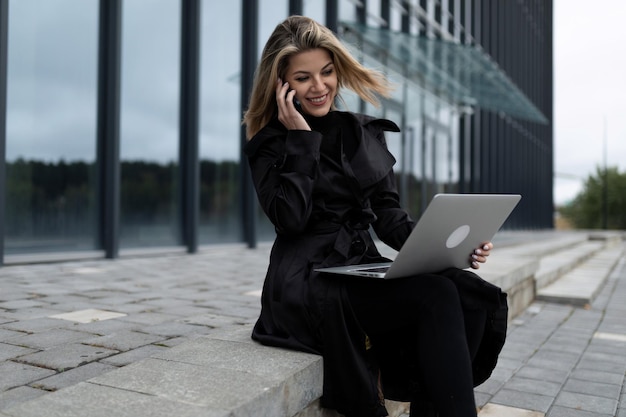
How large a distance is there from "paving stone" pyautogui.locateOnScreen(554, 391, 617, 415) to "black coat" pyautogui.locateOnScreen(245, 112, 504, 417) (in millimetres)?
1136

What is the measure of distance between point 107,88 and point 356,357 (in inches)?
241

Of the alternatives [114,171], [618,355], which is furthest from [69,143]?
[618,355]

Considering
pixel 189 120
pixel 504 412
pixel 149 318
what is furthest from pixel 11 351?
pixel 189 120

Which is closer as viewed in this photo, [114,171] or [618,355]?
[618,355]

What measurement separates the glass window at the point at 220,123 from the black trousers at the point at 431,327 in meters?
6.92

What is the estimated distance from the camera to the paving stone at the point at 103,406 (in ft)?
4.74

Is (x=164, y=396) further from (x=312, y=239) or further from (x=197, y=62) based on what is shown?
(x=197, y=62)

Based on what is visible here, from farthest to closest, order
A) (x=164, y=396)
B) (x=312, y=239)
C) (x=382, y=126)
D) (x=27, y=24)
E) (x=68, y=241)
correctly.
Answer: (x=68, y=241), (x=27, y=24), (x=382, y=126), (x=312, y=239), (x=164, y=396)

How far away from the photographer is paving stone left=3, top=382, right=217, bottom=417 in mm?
1444

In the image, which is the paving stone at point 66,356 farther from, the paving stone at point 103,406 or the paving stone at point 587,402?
the paving stone at point 587,402

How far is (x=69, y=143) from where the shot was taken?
693 cm

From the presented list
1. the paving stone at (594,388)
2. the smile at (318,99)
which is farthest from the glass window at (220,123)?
the smile at (318,99)

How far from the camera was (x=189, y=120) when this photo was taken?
8.46m

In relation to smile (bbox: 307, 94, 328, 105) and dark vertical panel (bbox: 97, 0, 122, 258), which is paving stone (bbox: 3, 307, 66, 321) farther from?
dark vertical panel (bbox: 97, 0, 122, 258)
